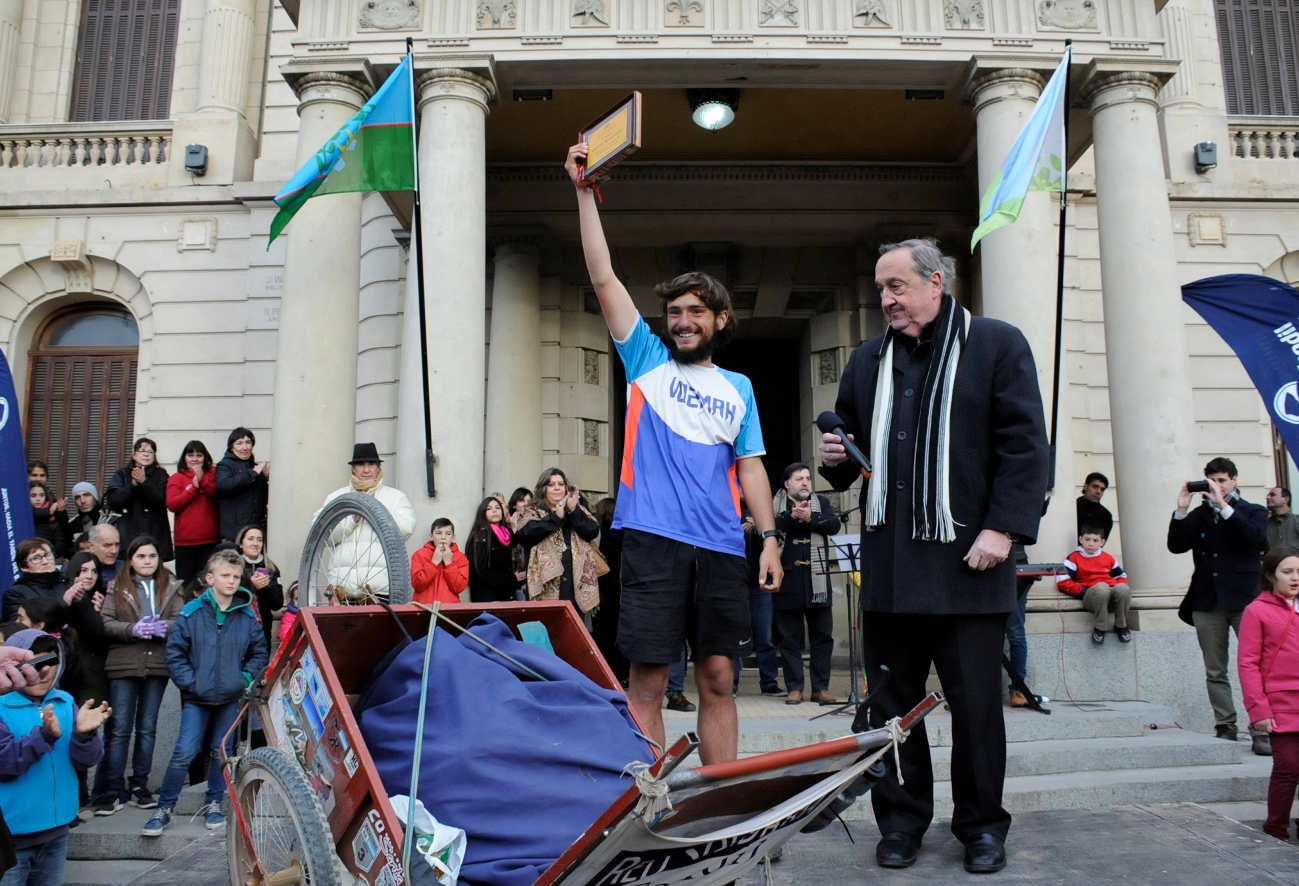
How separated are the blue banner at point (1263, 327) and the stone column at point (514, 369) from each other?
785 centimetres

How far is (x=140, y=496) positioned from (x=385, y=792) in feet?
25.9

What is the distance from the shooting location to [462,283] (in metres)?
Result: 9.17

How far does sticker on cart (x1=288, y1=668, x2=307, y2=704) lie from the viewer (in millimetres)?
3244

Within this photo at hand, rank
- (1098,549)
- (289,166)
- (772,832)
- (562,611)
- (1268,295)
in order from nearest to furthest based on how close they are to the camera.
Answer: (772,832) → (562,611) → (1268,295) → (1098,549) → (289,166)

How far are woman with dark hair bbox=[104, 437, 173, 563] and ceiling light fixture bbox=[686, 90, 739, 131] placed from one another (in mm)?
6398

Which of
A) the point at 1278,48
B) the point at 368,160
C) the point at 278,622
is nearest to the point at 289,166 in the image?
the point at 368,160

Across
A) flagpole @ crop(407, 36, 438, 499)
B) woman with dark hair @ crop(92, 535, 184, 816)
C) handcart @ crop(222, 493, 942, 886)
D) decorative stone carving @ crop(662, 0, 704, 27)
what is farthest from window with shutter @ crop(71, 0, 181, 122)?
handcart @ crop(222, 493, 942, 886)

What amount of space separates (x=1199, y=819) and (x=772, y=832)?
11.1ft

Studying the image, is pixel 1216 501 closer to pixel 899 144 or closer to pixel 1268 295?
pixel 1268 295

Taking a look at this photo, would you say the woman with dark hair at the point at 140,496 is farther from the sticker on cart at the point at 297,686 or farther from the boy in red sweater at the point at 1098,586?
the boy in red sweater at the point at 1098,586

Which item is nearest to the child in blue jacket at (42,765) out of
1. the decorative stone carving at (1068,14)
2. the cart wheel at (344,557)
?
the cart wheel at (344,557)

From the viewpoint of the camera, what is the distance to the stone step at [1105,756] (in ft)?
20.4

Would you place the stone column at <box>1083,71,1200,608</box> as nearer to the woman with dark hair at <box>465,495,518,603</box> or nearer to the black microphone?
the woman with dark hair at <box>465,495,518,603</box>

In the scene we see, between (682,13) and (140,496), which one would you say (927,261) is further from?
(140,496)
